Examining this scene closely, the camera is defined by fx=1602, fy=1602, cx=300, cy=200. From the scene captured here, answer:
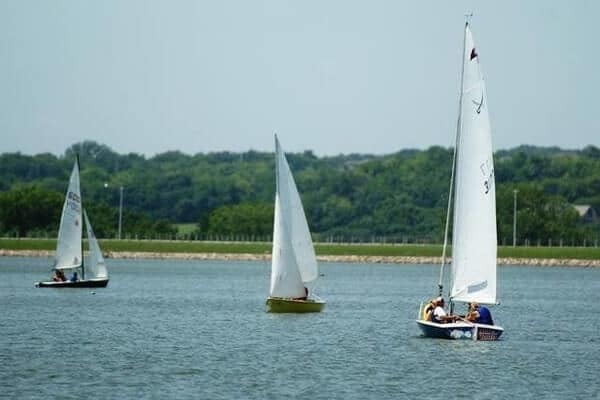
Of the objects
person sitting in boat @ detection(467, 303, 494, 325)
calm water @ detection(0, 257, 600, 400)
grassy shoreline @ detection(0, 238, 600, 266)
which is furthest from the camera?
grassy shoreline @ detection(0, 238, 600, 266)

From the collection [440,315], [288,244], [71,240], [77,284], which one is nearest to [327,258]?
[77,284]

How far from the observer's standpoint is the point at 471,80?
51.7 meters

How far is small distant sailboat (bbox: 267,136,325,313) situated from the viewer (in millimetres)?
67812

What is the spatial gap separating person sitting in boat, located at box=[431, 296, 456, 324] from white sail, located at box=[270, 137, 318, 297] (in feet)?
45.4

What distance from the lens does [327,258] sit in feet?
562

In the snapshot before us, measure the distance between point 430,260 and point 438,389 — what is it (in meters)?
123

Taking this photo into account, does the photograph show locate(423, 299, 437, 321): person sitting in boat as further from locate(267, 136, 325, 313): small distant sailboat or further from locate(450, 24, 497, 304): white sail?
locate(267, 136, 325, 313): small distant sailboat

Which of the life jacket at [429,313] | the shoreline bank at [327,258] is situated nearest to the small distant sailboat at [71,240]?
the life jacket at [429,313]

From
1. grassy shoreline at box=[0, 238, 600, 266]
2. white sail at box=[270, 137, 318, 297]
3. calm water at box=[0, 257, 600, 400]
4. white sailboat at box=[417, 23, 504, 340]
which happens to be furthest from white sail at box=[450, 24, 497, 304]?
grassy shoreline at box=[0, 238, 600, 266]

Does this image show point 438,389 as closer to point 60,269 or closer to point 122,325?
point 122,325

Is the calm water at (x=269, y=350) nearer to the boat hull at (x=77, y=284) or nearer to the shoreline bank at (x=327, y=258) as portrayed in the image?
the boat hull at (x=77, y=284)

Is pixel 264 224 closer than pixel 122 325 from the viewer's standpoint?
No

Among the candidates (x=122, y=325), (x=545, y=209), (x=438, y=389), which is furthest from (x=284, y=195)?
(x=545, y=209)

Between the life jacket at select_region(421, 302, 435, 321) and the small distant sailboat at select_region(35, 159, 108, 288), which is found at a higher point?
the small distant sailboat at select_region(35, 159, 108, 288)
